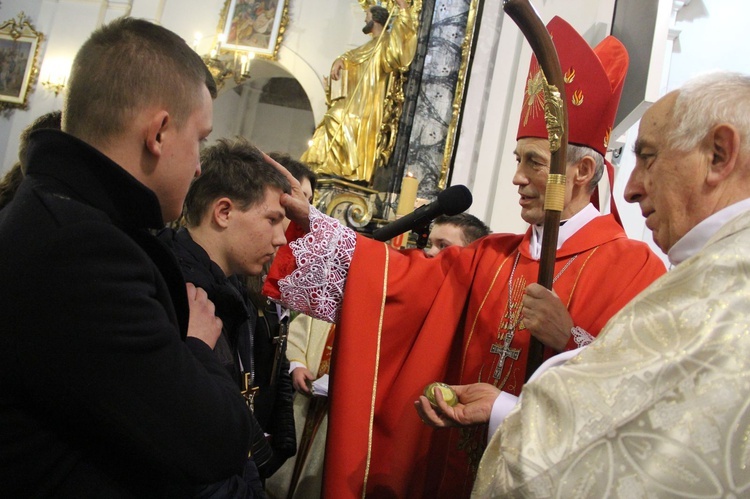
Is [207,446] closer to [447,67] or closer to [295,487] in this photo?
[295,487]

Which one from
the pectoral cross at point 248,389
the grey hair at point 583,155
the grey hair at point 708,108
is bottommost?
the pectoral cross at point 248,389

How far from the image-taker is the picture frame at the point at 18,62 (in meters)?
10.7

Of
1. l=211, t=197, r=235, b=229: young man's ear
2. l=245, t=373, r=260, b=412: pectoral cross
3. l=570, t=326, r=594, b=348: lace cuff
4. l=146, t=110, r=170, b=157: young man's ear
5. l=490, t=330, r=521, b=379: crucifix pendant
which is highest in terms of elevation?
l=146, t=110, r=170, b=157: young man's ear

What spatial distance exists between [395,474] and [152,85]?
4.64 feet

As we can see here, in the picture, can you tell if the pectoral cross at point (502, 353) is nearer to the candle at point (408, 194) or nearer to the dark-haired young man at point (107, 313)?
the dark-haired young man at point (107, 313)

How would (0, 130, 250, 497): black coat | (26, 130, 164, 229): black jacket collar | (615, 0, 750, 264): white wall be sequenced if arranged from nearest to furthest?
(0, 130, 250, 497): black coat < (26, 130, 164, 229): black jacket collar < (615, 0, 750, 264): white wall

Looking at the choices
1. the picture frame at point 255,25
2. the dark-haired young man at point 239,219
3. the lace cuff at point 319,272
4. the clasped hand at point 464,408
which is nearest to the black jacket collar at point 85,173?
the dark-haired young man at point 239,219

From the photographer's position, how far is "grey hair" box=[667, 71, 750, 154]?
1.35 meters

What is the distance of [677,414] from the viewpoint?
3.34 ft

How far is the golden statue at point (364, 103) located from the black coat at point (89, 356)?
612cm

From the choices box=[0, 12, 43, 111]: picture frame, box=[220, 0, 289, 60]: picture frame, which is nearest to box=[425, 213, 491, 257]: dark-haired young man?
box=[220, 0, 289, 60]: picture frame

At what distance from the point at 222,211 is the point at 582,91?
133 centimetres

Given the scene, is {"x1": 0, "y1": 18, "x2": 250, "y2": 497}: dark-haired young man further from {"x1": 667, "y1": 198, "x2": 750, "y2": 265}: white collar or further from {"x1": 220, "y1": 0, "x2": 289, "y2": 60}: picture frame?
{"x1": 220, "y1": 0, "x2": 289, "y2": 60}: picture frame

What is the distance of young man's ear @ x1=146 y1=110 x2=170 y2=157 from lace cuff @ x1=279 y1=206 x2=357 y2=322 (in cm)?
99
